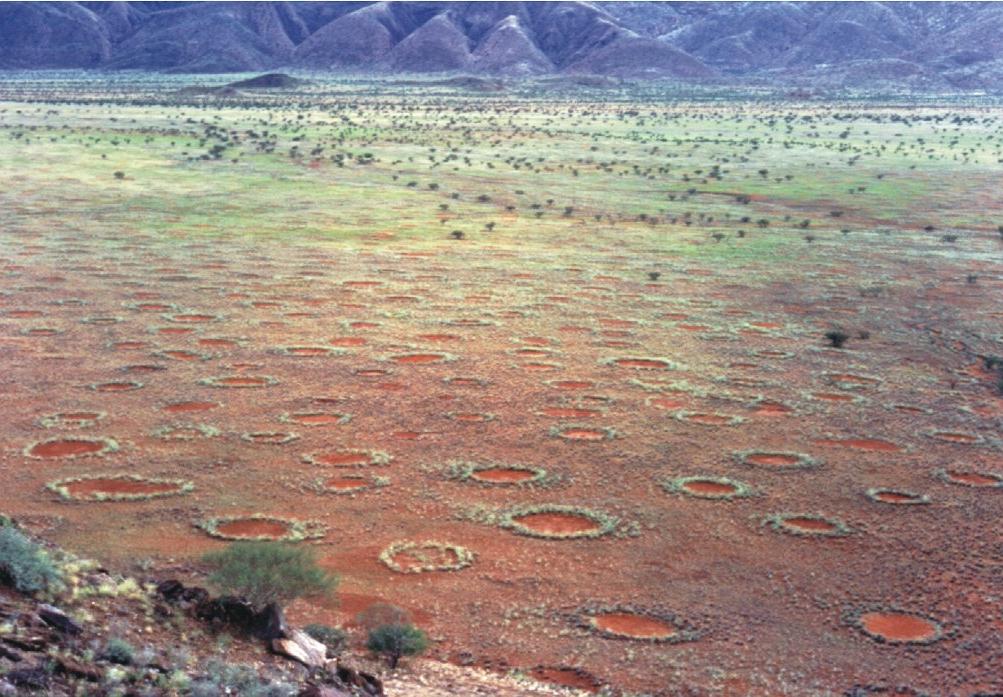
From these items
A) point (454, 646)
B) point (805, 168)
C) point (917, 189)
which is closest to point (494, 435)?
point (454, 646)

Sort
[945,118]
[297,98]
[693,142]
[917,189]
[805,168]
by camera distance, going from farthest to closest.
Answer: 1. [297,98]
2. [945,118]
3. [693,142]
4. [805,168]
5. [917,189]

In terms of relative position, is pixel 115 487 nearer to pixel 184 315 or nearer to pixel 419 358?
pixel 419 358

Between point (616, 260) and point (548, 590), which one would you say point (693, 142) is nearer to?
point (616, 260)

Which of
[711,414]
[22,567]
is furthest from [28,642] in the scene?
[711,414]

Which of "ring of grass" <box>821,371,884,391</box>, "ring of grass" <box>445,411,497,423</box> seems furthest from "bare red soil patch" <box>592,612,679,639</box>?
"ring of grass" <box>821,371,884,391</box>

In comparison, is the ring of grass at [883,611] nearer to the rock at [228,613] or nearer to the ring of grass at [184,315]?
the rock at [228,613]

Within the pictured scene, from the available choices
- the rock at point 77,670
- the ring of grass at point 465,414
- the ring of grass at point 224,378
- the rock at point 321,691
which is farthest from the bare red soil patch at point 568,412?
the rock at point 77,670

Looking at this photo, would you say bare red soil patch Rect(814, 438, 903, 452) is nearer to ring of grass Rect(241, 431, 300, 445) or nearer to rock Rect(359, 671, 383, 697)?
ring of grass Rect(241, 431, 300, 445)
